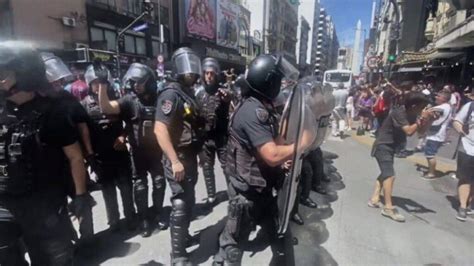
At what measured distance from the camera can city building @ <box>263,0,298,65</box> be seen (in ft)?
186

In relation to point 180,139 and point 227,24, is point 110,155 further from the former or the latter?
point 227,24

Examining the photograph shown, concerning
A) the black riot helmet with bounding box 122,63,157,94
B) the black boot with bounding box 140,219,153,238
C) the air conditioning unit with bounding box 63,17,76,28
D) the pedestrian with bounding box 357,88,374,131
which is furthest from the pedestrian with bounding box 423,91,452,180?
the air conditioning unit with bounding box 63,17,76,28

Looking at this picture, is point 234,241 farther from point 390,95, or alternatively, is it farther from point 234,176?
point 390,95

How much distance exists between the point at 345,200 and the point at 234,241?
269 centimetres

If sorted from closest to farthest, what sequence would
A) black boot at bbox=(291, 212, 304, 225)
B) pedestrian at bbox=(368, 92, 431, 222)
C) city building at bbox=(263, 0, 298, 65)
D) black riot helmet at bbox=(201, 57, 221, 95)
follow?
1. pedestrian at bbox=(368, 92, 431, 222)
2. black boot at bbox=(291, 212, 304, 225)
3. black riot helmet at bbox=(201, 57, 221, 95)
4. city building at bbox=(263, 0, 298, 65)

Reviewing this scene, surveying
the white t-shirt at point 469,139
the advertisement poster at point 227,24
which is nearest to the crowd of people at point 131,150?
the white t-shirt at point 469,139

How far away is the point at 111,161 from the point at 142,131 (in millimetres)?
439

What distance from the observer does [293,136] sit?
176 centimetres

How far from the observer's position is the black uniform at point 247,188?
192cm

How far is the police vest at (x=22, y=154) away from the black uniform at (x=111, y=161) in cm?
121

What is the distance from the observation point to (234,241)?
2.04 meters

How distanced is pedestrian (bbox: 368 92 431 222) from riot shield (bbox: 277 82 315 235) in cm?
212

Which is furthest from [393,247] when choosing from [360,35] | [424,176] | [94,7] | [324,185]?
[360,35]

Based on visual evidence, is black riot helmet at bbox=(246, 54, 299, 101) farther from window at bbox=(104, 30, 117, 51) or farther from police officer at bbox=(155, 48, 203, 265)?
window at bbox=(104, 30, 117, 51)
